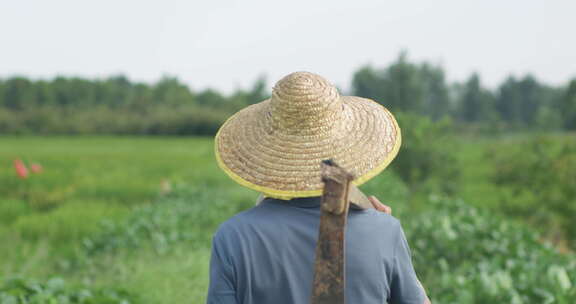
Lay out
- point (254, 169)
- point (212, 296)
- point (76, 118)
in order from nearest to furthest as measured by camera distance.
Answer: point (212, 296) < point (254, 169) < point (76, 118)

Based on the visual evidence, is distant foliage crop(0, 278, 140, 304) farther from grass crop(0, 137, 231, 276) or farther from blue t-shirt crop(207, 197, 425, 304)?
grass crop(0, 137, 231, 276)

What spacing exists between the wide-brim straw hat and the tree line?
1505 centimetres

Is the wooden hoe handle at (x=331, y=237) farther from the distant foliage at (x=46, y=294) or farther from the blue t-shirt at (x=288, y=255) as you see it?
the distant foliage at (x=46, y=294)

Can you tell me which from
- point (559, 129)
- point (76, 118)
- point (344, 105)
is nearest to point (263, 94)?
point (76, 118)

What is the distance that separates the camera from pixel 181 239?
590cm

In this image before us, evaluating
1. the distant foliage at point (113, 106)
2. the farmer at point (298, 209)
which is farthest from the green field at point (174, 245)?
the distant foliage at point (113, 106)

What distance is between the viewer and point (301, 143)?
4.68 feet

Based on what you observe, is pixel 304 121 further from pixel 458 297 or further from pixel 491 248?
pixel 491 248

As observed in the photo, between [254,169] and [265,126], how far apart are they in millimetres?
129

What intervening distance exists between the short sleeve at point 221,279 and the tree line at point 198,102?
15329mm

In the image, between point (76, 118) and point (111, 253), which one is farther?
point (76, 118)

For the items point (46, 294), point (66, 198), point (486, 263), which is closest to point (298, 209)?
point (46, 294)

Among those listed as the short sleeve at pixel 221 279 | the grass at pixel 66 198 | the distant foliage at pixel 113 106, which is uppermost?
the short sleeve at pixel 221 279

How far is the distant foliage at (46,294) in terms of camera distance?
9.49 feet
